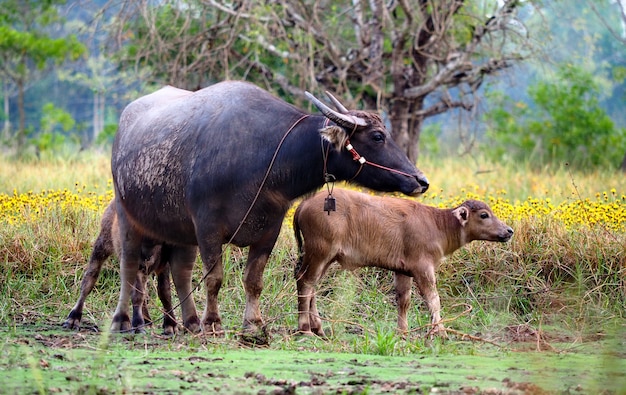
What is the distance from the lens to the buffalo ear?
7027mm

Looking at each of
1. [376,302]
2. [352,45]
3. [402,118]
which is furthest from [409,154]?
[376,302]

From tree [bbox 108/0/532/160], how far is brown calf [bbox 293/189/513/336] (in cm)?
556

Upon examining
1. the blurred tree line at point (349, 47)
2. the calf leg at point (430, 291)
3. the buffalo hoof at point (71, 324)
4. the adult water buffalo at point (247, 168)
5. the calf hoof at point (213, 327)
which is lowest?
the buffalo hoof at point (71, 324)

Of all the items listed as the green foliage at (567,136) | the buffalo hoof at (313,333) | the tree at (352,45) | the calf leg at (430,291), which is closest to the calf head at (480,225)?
the calf leg at (430,291)

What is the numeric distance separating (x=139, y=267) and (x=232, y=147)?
5.51 feet

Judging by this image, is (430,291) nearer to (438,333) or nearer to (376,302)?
(438,333)

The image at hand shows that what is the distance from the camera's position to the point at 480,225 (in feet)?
28.8

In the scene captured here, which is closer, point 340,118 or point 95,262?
point 340,118

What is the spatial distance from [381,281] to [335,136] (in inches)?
114

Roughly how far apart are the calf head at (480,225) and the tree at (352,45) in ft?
18.2

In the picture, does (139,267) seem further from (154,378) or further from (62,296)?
(154,378)

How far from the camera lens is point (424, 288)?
327 inches

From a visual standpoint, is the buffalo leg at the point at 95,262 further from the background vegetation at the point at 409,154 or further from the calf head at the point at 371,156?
the calf head at the point at 371,156

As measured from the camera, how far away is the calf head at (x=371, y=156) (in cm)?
712
